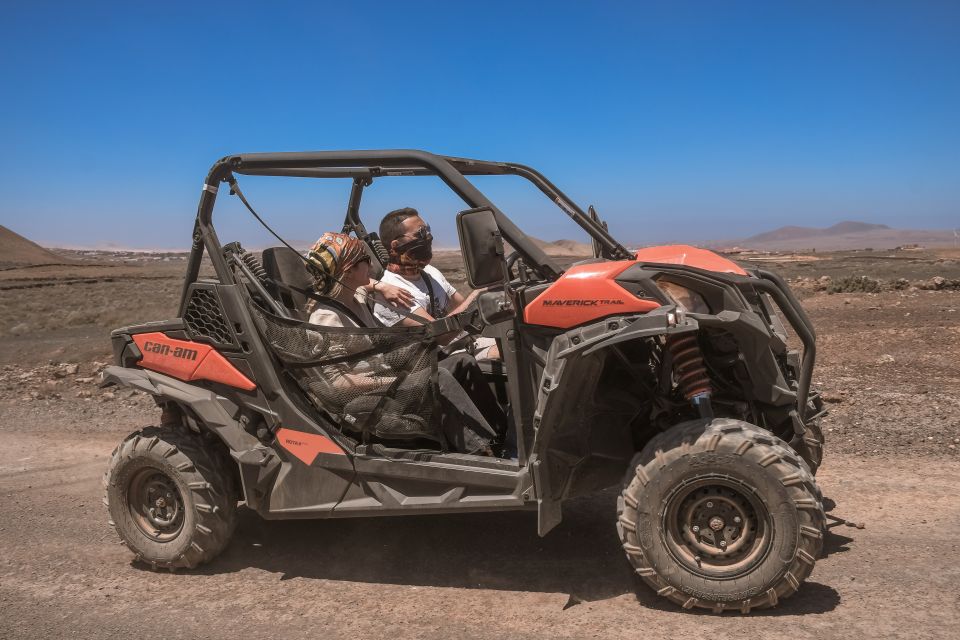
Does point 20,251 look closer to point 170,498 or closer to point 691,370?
point 170,498

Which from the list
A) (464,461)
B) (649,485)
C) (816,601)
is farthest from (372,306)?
(816,601)

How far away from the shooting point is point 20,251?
67562mm

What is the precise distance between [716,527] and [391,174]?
8.49 ft

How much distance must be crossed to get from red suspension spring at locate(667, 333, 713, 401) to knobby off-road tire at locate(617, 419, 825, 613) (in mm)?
206

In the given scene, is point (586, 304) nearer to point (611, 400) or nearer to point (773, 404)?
point (611, 400)

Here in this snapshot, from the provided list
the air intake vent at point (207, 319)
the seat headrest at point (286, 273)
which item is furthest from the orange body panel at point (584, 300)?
A: the air intake vent at point (207, 319)

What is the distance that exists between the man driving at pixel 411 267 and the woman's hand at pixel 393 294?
0.04 metres

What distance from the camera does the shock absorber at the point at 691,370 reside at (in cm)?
388

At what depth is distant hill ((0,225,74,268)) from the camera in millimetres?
62925

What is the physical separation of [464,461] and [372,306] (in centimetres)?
133

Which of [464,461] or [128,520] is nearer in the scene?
[464,461]

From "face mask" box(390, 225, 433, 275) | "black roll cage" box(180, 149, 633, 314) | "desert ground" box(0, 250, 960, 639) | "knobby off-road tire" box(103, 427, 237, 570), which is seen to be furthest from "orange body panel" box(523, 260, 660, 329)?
"knobby off-road tire" box(103, 427, 237, 570)

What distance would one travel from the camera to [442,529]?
5.08 metres

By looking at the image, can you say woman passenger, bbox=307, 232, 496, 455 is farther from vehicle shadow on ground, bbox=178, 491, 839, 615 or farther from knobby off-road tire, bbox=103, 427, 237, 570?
knobby off-road tire, bbox=103, 427, 237, 570
